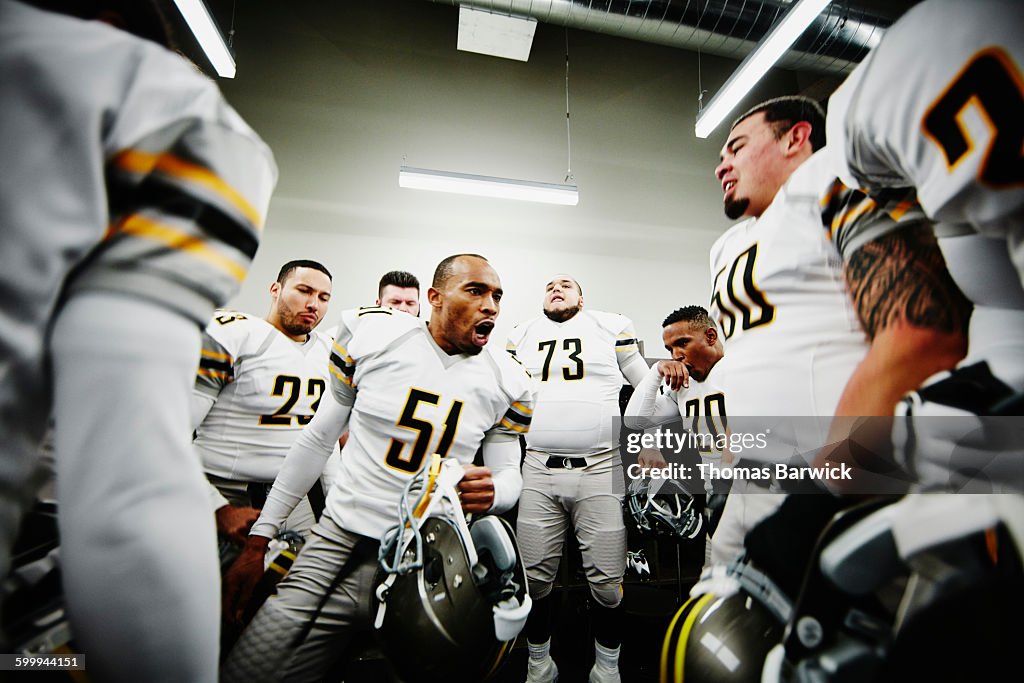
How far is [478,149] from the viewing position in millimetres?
3941

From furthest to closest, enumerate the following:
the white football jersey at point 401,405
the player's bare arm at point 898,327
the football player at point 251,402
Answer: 1. the football player at point 251,402
2. the white football jersey at point 401,405
3. the player's bare arm at point 898,327

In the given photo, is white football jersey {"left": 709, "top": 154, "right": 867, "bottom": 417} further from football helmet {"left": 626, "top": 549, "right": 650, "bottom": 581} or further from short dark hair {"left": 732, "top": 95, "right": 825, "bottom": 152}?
football helmet {"left": 626, "top": 549, "right": 650, "bottom": 581}

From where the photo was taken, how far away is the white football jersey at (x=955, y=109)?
1.18 ft

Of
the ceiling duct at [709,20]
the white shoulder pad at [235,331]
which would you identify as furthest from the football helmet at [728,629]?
the ceiling duct at [709,20]

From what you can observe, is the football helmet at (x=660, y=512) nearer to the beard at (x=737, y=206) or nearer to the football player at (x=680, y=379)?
the football player at (x=680, y=379)

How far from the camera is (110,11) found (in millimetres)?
A: 404

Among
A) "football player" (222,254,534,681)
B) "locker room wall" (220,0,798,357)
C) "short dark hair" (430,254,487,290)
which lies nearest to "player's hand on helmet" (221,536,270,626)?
"football player" (222,254,534,681)

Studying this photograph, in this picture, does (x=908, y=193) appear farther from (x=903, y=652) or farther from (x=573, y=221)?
(x=573, y=221)

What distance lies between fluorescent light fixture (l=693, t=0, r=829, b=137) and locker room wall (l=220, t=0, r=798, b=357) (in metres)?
1.25

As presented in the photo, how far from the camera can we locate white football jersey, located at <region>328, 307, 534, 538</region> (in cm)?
121

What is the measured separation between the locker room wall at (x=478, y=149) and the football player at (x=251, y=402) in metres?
1.68

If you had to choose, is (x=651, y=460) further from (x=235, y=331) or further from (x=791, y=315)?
(x=235, y=331)

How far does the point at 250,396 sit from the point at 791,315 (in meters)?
1.73

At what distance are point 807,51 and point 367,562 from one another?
4078 mm
